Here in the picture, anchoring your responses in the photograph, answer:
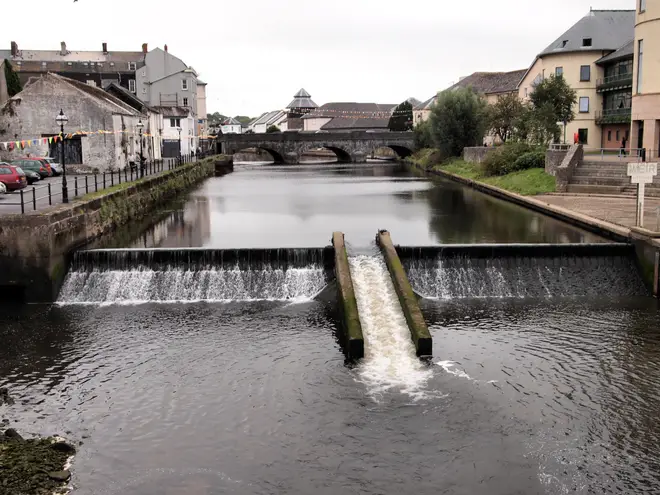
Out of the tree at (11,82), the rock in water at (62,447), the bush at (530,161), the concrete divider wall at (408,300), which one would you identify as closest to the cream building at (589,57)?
the bush at (530,161)

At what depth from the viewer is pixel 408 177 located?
211ft

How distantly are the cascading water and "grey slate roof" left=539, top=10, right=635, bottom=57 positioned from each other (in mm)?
50207

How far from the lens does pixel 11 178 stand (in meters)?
34.5

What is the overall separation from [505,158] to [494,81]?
5748cm

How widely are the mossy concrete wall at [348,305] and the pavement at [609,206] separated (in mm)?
10079

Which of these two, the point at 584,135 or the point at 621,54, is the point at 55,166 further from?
the point at 584,135

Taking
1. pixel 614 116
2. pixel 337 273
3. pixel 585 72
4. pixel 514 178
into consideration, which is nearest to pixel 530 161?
pixel 514 178

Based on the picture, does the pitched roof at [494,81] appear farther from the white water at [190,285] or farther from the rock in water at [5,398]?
the rock in water at [5,398]

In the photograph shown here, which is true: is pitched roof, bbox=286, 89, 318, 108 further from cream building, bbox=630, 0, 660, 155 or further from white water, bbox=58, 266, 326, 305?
white water, bbox=58, 266, 326, 305

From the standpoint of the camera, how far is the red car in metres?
→ 34.4

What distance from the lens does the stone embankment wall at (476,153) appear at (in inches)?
2254

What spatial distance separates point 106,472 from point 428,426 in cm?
554

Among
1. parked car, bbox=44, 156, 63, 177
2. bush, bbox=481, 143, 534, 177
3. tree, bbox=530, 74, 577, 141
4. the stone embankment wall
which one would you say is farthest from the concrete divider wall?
the stone embankment wall

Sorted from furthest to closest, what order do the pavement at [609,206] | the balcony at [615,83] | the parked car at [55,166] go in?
the balcony at [615,83] < the parked car at [55,166] < the pavement at [609,206]
